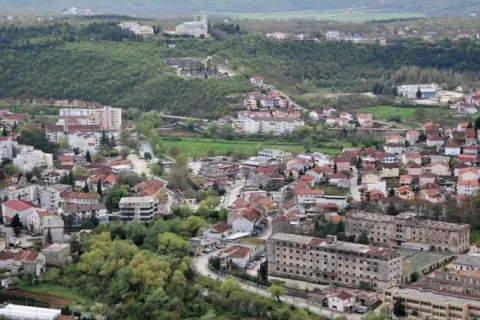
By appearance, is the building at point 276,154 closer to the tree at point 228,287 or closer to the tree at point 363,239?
the tree at point 363,239

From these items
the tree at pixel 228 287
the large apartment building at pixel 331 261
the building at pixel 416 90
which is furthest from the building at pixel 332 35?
the tree at pixel 228 287

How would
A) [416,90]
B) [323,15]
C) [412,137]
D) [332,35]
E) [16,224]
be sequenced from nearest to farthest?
[16,224]
[412,137]
[416,90]
[332,35]
[323,15]

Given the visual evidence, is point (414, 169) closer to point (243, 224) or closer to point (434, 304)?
point (243, 224)

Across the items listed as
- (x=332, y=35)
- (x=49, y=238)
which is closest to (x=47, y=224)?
(x=49, y=238)

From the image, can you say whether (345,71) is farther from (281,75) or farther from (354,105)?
(354,105)

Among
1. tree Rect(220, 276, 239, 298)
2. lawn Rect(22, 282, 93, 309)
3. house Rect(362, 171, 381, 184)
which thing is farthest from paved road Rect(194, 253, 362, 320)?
house Rect(362, 171, 381, 184)

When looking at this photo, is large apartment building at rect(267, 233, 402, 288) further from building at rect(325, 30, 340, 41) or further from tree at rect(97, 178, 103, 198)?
building at rect(325, 30, 340, 41)
